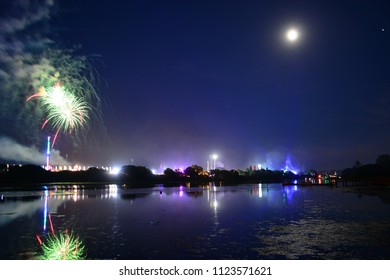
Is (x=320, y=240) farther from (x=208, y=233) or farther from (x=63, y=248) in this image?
(x=63, y=248)

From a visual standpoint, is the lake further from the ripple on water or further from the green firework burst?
the green firework burst

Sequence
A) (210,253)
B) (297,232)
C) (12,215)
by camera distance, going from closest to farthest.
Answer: (210,253)
(297,232)
(12,215)

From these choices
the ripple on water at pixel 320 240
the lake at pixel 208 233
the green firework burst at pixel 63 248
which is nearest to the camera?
the ripple on water at pixel 320 240

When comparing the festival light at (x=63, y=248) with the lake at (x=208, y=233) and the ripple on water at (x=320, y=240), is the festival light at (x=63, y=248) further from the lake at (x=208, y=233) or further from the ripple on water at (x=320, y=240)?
the ripple on water at (x=320, y=240)

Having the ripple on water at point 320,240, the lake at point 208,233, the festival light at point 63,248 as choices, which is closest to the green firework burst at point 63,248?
the festival light at point 63,248

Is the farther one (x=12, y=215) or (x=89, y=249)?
(x=12, y=215)

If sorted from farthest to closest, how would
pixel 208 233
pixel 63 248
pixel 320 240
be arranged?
pixel 208 233, pixel 320 240, pixel 63 248

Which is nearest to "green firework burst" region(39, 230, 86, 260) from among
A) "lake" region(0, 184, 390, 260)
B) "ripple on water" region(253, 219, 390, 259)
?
"lake" region(0, 184, 390, 260)

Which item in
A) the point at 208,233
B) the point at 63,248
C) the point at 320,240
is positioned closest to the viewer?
the point at 63,248

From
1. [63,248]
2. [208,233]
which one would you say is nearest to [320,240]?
[208,233]
